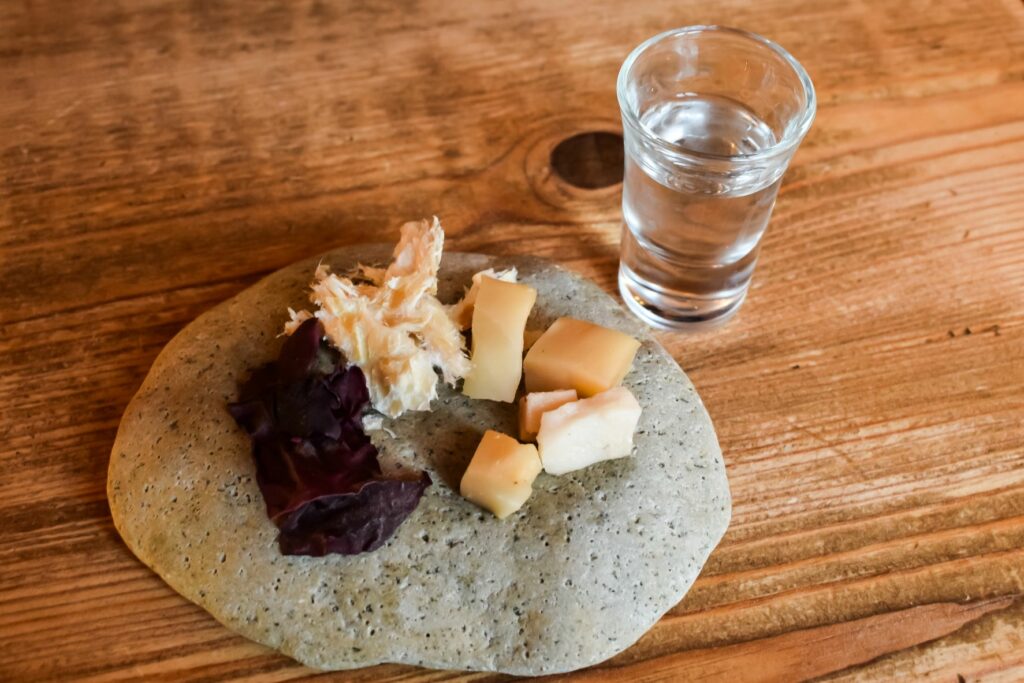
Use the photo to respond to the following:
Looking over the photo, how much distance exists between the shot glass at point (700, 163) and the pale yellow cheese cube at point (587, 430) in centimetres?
27

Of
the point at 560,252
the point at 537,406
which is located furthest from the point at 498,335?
the point at 560,252

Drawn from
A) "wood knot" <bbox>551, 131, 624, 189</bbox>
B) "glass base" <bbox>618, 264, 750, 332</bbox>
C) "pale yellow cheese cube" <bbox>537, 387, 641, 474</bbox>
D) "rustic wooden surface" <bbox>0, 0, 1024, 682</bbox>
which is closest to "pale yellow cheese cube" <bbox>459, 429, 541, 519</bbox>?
"pale yellow cheese cube" <bbox>537, 387, 641, 474</bbox>

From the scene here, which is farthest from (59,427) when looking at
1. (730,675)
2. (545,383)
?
(730,675)

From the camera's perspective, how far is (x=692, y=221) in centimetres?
133

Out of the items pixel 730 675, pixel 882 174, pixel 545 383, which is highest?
pixel 545 383

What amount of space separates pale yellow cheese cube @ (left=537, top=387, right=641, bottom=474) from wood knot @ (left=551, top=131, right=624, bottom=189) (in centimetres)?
56

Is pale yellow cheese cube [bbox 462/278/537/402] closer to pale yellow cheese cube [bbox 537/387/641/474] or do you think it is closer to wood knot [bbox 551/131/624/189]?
pale yellow cheese cube [bbox 537/387/641/474]

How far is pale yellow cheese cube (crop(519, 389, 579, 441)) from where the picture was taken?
1.20 m

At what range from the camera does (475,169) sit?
1.67m

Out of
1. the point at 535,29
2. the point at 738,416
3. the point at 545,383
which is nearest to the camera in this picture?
the point at 545,383

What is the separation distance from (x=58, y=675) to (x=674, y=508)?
2.48 feet

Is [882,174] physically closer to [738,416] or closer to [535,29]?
[738,416]

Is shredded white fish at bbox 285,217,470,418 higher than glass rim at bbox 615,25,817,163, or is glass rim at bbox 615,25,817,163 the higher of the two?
glass rim at bbox 615,25,817,163

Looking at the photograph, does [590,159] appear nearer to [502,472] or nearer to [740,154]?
[740,154]
